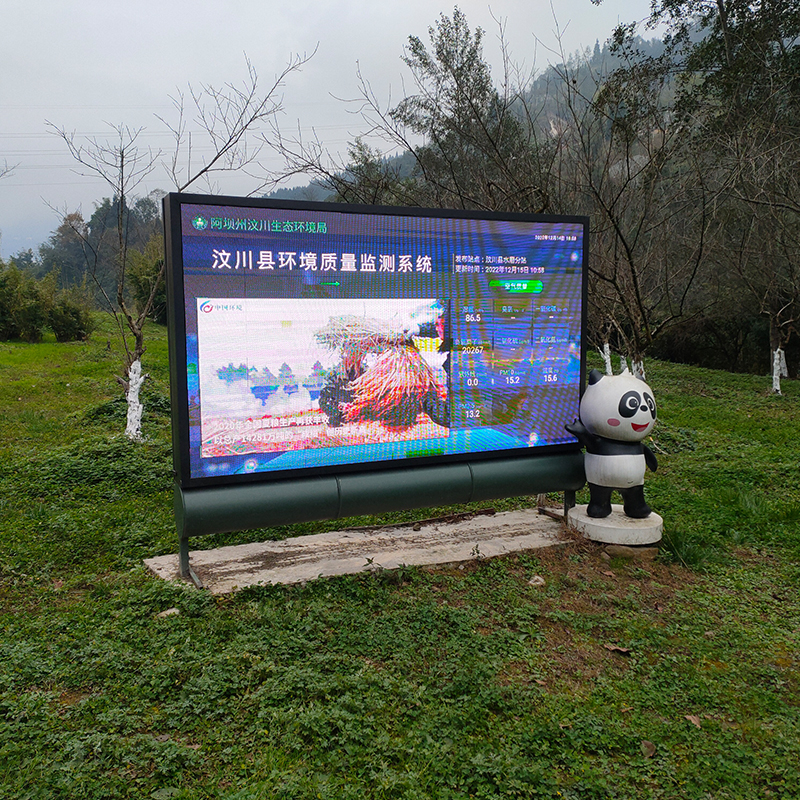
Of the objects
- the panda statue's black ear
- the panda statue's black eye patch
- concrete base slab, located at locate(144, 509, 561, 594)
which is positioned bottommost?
concrete base slab, located at locate(144, 509, 561, 594)

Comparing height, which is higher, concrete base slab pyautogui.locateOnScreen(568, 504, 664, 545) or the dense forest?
the dense forest

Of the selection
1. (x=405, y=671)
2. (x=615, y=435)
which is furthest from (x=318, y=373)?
(x=615, y=435)

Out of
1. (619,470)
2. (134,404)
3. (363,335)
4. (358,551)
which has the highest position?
(363,335)

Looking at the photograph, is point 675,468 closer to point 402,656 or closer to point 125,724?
point 402,656

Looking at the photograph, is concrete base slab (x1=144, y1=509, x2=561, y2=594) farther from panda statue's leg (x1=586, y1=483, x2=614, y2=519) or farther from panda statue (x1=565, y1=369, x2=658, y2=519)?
panda statue (x1=565, y1=369, x2=658, y2=519)

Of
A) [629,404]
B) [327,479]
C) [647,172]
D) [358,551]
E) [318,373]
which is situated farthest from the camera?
[647,172]

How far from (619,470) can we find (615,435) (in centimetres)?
30

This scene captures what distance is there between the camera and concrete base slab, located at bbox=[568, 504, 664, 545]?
5387 millimetres

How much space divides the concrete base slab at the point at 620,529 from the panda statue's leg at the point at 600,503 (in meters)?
0.04

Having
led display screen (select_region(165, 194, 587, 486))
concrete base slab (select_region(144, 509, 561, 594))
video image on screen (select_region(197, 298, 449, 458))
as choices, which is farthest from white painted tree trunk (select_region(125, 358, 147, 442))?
video image on screen (select_region(197, 298, 449, 458))

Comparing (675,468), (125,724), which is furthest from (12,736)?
(675,468)

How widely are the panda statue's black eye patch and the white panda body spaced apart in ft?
1.29

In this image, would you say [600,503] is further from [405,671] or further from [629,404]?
[405,671]

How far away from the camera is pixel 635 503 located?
5582 mm
